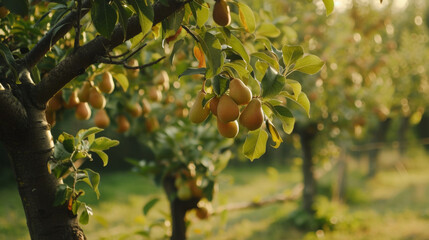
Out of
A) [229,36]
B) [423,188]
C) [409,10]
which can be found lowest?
[423,188]

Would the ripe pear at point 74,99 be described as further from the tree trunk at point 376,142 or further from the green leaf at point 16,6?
the tree trunk at point 376,142

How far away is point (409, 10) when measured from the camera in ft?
30.8

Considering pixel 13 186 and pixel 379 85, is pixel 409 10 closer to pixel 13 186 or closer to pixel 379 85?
pixel 379 85

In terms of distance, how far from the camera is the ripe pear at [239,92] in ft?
2.37

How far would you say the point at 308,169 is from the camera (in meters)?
3.97

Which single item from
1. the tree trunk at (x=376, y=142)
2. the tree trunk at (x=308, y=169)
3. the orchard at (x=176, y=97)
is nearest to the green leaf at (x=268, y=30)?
the orchard at (x=176, y=97)

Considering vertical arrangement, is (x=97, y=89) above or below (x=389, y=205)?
above

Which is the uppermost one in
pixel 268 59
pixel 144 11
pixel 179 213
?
pixel 144 11

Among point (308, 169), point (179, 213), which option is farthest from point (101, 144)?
point (308, 169)

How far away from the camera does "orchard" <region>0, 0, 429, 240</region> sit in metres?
0.76

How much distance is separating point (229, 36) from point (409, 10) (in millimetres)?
10146

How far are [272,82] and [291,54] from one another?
0.29ft

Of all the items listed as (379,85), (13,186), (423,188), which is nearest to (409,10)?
(423,188)

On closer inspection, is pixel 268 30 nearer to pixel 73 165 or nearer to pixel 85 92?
pixel 85 92
